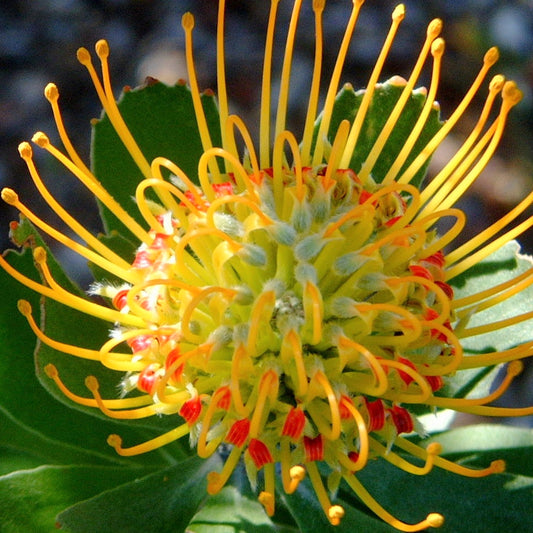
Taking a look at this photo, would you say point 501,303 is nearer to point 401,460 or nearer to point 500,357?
point 500,357

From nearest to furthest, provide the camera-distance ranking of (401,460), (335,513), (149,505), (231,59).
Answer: (335,513) → (401,460) → (149,505) → (231,59)

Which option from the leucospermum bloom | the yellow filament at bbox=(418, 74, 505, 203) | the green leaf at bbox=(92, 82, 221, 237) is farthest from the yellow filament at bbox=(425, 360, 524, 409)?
the green leaf at bbox=(92, 82, 221, 237)

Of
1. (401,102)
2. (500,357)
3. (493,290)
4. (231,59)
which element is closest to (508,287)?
(493,290)

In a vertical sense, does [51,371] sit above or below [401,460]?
above

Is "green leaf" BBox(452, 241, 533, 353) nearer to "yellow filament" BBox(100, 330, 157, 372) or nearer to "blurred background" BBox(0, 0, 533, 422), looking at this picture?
"yellow filament" BBox(100, 330, 157, 372)

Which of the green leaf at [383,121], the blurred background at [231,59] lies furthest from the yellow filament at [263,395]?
the blurred background at [231,59]

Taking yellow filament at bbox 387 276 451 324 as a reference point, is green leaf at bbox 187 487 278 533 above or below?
→ below

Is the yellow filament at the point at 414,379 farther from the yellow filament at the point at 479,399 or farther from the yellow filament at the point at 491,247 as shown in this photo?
the yellow filament at the point at 491,247
